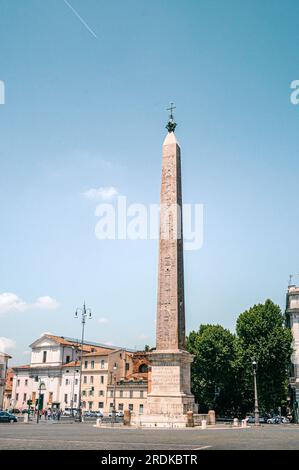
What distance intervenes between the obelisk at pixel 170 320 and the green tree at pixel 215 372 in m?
21.6

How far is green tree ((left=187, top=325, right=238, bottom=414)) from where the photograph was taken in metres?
47.7

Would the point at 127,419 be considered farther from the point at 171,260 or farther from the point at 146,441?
the point at 146,441

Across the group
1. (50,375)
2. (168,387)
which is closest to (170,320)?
(168,387)

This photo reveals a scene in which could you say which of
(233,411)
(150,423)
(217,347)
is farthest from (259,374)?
(150,423)

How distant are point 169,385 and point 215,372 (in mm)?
23610

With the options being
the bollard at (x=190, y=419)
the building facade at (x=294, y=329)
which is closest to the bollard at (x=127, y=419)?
the bollard at (x=190, y=419)

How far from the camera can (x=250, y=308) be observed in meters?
48.0

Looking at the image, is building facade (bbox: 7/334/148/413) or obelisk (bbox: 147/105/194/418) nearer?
obelisk (bbox: 147/105/194/418)

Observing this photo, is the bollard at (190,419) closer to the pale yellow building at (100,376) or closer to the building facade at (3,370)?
the pale yellow building at (100,376)

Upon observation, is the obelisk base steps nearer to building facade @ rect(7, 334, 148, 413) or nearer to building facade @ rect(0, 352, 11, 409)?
building facade @ rect(7, 334, 148, 413)

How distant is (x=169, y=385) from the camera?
25688 mm

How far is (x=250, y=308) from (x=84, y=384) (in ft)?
107

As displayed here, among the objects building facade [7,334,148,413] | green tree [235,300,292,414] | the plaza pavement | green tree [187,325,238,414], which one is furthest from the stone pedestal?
building facade [7,334,148,413]

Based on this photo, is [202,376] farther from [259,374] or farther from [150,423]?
[150,423]
